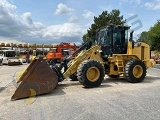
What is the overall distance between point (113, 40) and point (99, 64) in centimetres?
236

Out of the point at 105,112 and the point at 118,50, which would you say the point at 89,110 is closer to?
the point at 105,112

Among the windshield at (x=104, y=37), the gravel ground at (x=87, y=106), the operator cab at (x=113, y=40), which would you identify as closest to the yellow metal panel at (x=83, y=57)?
the operator cab at (x=113, y=40)

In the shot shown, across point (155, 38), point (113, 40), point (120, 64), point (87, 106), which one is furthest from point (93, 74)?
point (155, 38)

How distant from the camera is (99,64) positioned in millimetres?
11680

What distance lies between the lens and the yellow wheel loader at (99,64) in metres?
9.98

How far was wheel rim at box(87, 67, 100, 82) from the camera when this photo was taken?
37.3ft

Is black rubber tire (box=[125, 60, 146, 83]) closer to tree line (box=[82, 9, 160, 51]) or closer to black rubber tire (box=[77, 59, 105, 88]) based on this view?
black rubber tire (box=[77, 59, 105, 88])

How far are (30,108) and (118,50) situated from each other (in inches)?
279

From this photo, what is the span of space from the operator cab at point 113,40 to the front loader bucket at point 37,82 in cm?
415

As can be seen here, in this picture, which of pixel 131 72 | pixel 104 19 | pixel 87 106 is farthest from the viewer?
pixel 104 19

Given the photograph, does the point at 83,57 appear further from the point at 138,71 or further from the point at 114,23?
the point at 114,23

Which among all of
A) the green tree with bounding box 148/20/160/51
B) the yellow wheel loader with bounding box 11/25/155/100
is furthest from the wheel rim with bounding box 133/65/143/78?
the green tree with bounding box 148/20/160/51

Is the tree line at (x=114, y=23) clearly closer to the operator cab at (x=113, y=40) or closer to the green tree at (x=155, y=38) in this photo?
the green tree at (x=155, y=38)

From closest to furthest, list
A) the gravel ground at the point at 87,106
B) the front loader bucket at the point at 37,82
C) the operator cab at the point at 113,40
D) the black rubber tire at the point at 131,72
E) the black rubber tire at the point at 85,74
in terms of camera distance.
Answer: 1. the gravel ground at the point at 87,106
2. the front loader bucket at the point at 37,82
3. the black rubber tire at the point at 85,74
4. the black rubber tire at the point at 131,72
5. the operator cab at the point at 113,40
